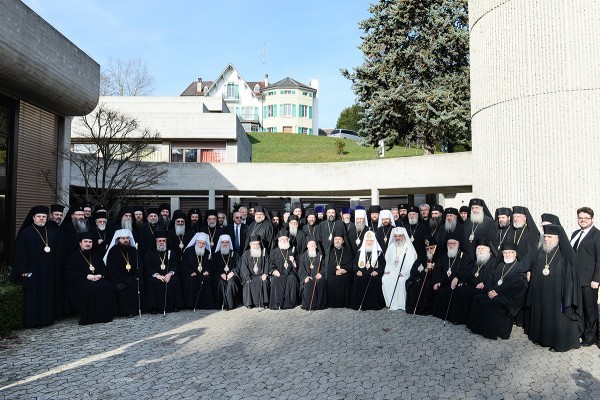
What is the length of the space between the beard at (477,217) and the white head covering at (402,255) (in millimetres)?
1263

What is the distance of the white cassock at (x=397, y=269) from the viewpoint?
883 centimetres

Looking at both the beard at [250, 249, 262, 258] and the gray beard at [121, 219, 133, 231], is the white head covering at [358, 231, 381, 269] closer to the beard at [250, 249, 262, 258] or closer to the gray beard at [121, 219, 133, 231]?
the beard at [250, 249, 262, 258]

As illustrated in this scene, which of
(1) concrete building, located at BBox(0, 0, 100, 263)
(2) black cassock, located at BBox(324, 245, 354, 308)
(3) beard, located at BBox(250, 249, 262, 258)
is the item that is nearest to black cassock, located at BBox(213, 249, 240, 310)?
(3) beard, located at BBox(250, 249, 262, 258)

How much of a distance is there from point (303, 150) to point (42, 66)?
138 ft

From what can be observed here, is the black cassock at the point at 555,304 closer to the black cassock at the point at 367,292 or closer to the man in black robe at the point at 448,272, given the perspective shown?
the man in black robe at the point at 448,272

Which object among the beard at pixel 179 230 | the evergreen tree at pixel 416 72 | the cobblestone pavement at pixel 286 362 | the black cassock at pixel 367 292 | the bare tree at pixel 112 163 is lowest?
the cobblestone pavement at pixel 286 362

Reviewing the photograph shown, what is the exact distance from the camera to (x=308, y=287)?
8.91m

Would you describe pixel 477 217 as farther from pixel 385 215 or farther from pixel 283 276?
pixel 283 276

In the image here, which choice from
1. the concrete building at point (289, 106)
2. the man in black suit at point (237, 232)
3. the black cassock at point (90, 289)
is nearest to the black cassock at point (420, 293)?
the man in black suit at point (237, 232)

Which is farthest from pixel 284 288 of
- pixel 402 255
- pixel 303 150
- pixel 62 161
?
Result: pixel 303 150

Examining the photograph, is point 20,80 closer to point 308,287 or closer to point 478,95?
point 308,287

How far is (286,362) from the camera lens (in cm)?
565

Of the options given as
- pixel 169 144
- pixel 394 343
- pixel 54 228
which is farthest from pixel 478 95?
pixel 169 144

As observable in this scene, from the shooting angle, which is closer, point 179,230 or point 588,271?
point 588,271
